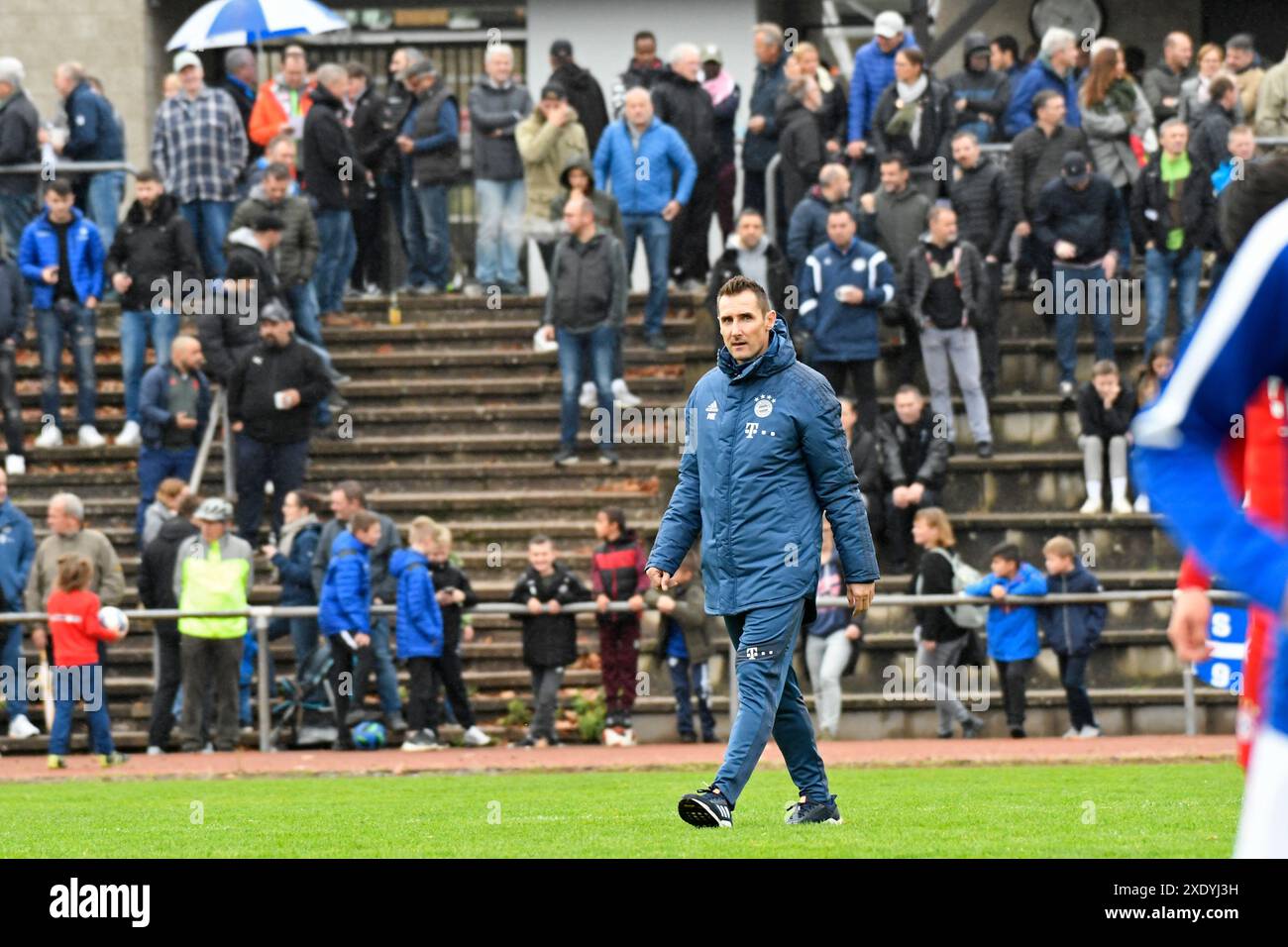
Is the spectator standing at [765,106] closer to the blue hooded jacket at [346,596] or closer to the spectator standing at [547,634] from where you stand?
the spectator standing at [547,634]

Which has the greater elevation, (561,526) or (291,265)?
(291,265)

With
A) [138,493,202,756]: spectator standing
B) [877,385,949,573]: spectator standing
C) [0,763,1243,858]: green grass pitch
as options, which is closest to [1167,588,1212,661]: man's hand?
[0,763,1243,858]: green grass pitch

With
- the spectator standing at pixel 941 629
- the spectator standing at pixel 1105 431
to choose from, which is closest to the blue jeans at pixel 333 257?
the spectator standing at pixel 941 629

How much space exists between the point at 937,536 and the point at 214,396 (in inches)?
259

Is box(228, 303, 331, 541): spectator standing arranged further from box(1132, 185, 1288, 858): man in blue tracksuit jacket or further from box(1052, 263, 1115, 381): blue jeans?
box(1132, 185, 1288, 858): man in blue tracksuit jacket

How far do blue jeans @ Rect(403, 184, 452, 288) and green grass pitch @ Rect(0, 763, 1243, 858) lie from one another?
8226mm

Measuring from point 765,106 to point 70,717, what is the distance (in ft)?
29.5

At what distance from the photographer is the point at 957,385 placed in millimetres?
20172

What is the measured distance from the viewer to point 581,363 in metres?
20.0

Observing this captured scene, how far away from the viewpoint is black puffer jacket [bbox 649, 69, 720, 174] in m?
21.6

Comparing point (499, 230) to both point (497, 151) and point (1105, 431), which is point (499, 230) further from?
point (1105, 431)
